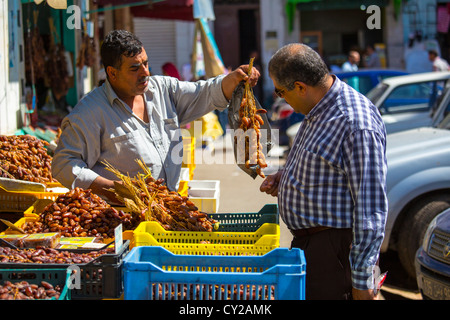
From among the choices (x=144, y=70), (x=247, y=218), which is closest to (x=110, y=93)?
(x=144, y=70)

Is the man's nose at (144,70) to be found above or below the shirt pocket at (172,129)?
above

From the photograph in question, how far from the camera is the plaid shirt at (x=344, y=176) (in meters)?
2.72

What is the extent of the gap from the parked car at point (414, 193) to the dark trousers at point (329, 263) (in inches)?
116

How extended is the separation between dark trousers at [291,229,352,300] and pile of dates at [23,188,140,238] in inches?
40.7

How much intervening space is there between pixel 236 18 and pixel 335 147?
60.3 ft

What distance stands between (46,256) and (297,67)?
59.1 inches

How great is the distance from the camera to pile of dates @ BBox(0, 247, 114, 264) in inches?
108

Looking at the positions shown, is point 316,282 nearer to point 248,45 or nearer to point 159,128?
point 159,128

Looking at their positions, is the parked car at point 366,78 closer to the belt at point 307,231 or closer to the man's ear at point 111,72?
the man's ear at point 111,72

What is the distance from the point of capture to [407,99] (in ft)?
33.7

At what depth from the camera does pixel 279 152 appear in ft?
41.0

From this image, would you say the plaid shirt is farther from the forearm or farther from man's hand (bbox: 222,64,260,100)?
man's hand (bbox: 222,64,260,100)

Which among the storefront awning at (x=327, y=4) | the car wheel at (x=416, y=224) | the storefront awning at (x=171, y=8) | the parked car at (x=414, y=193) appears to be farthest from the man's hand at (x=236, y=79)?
the storefront awning at (x=327, y=4)
